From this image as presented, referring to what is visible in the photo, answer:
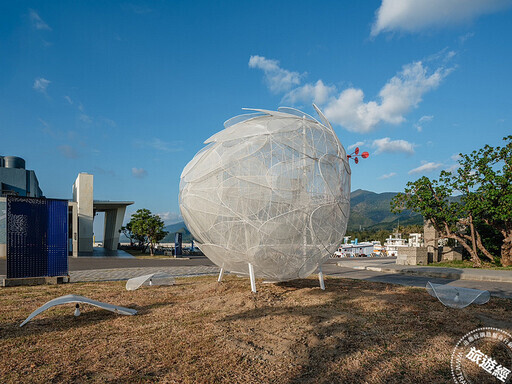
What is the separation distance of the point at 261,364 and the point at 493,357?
3615 millimetres

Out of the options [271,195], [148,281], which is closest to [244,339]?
[271,195]

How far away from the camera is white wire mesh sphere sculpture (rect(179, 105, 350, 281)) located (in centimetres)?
859

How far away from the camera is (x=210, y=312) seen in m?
7.94

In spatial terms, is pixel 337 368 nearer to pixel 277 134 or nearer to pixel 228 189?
pixel 228 189

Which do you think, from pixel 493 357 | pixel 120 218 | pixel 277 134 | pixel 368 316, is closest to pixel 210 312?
pixel 368 316

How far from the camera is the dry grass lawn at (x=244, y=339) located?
4629 millimetres

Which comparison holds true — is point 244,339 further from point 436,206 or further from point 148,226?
point 148,226

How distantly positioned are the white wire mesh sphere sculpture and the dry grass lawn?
4.44 feet

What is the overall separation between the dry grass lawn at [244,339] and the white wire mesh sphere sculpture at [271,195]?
135 centimetres

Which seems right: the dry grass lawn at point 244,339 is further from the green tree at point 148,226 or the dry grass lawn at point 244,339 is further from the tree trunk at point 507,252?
the green tree at point 148,226

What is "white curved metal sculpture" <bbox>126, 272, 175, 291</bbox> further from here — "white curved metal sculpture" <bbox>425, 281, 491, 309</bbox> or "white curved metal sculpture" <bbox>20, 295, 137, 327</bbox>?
"white curved metal sculpture" <bbox>425, 281, 491, 309</bbox>

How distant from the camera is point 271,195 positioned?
335 inches

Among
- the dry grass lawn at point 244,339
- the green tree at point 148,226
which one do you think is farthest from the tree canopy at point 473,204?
the green tree at point 148,226

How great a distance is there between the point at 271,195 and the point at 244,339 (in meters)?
3.64
